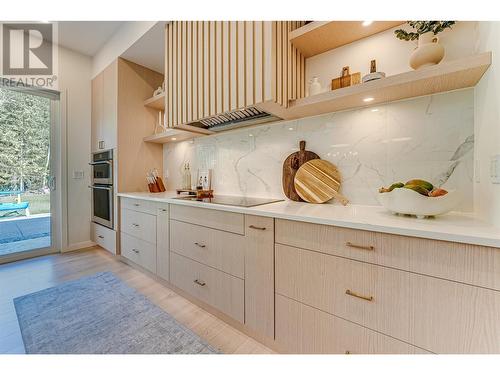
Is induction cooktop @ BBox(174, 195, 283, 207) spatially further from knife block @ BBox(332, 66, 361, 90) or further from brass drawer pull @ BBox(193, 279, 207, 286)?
knife block @ BBox(332, 66, 361, 90)

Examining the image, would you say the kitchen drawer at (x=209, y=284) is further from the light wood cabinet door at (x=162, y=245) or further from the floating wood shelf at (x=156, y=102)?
the floating wood shelf at (x=156, y=102)

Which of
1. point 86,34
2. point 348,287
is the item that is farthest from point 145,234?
point 86,34

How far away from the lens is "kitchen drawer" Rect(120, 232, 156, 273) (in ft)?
6.79

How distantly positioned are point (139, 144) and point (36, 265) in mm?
1871

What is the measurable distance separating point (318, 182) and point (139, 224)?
1.87 metres

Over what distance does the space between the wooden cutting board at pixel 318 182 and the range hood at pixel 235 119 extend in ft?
1.68

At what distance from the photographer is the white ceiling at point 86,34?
2439 mm

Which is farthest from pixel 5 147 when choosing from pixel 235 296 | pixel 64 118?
pixel 235 296

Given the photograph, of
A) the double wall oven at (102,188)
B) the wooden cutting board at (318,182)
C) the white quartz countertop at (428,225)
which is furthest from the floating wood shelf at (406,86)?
the double wall oven at (102,188)

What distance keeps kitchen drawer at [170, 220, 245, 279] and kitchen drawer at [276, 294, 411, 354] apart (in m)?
0.35

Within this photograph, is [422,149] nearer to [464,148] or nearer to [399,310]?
[464,148]

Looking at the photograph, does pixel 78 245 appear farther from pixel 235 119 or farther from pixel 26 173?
pixel 235 119

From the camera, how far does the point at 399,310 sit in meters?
0.86

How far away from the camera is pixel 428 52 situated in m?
1.07
